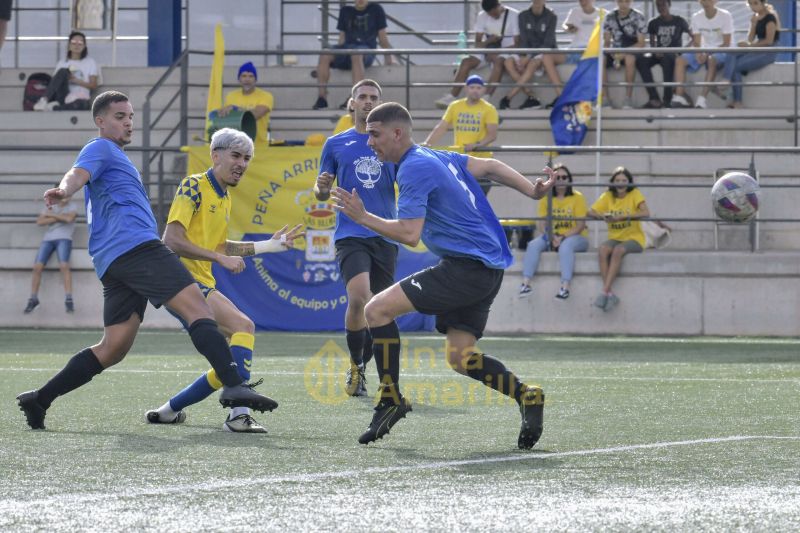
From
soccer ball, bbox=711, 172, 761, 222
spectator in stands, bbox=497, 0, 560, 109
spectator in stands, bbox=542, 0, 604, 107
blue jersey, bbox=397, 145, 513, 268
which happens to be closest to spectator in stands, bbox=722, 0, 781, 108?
spectator in stands, bbox=542, 0, 604, 107

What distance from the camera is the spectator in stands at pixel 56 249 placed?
1741 centimetres

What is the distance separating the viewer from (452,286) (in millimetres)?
7156

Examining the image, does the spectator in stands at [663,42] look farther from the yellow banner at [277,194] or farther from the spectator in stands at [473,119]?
the yellow banner at [277,194]

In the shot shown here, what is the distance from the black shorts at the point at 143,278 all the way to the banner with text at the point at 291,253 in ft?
28.4

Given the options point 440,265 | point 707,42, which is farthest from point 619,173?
point 440,265

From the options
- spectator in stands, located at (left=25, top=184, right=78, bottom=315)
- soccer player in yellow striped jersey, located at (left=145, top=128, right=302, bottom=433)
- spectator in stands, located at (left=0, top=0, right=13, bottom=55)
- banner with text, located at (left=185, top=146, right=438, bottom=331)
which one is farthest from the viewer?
spectator in stands, located at (left=25, top=184, right=78, bottom=315)

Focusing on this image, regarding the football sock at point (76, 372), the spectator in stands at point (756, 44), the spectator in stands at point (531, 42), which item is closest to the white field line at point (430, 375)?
the football sock at point (76, 372)

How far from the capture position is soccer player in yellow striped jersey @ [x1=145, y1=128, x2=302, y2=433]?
8023 millimetres

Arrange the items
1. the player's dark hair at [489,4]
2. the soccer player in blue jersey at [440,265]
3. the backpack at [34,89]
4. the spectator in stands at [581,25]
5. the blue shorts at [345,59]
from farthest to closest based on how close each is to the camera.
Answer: the backpack at [34,89]
the blue shorts at [345,59]
the player's dark hair at [489,4]
the spectator in stands at [581,25]
the soccer player in blue jersey at [440,265]

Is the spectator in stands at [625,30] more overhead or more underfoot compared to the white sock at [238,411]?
more overhead

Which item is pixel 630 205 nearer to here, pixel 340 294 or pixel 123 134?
pixel 340 294

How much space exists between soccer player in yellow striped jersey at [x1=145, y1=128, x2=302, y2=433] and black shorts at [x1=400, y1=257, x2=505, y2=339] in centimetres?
111

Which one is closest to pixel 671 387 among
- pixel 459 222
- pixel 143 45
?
pixel 459 222

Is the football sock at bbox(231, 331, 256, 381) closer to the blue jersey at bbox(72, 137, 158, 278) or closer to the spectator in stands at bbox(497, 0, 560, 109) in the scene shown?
the blue jersey at bbox(72, 137, 158, 278)
